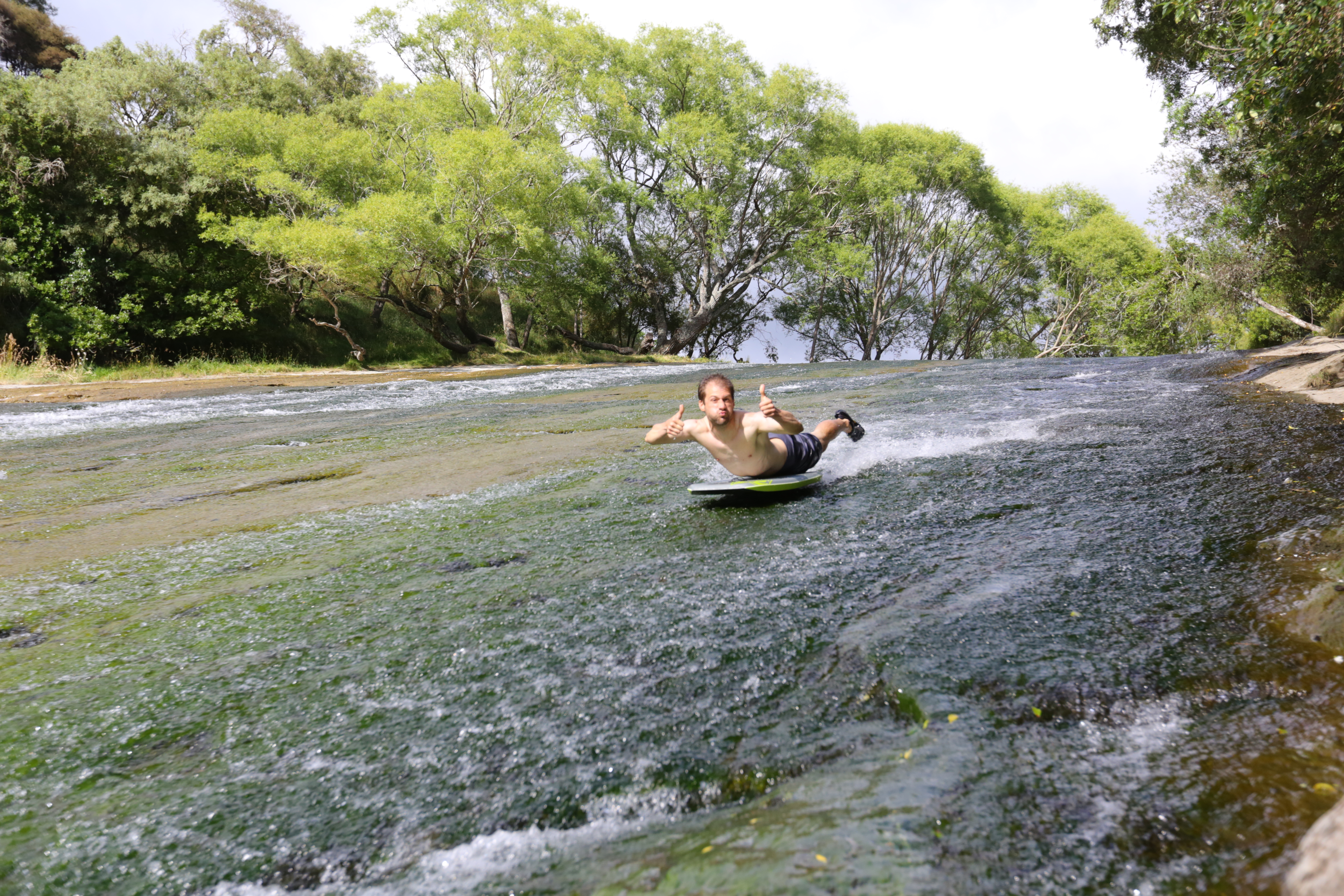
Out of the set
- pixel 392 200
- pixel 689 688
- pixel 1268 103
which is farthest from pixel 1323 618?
pixel 392 200

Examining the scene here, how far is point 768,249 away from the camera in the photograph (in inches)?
1471

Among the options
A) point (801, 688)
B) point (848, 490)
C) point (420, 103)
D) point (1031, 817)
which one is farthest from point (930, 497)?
point (420, 103)

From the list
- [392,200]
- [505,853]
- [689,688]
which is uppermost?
[392,200]

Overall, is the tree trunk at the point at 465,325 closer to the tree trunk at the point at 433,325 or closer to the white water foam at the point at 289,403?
the tree trunk at the point at 433,325

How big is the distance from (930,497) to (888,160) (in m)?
37.8

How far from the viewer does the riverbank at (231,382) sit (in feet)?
48.4

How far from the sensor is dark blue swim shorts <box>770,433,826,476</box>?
19.6ft

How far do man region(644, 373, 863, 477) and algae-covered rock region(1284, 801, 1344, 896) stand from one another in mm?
3965

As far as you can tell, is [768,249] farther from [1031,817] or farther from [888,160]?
[1031,817]

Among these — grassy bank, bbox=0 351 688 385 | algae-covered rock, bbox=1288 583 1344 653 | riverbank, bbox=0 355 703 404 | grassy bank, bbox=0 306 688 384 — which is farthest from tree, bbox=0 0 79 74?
algae-covered rock, bbox=1288 583 1344 653

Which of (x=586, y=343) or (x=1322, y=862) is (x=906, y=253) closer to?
(x=586, y=343)

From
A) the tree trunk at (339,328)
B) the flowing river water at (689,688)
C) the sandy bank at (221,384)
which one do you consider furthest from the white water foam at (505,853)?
the tree trunk at (339,328)

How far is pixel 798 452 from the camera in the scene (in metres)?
6.05

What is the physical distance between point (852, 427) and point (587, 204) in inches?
1004
